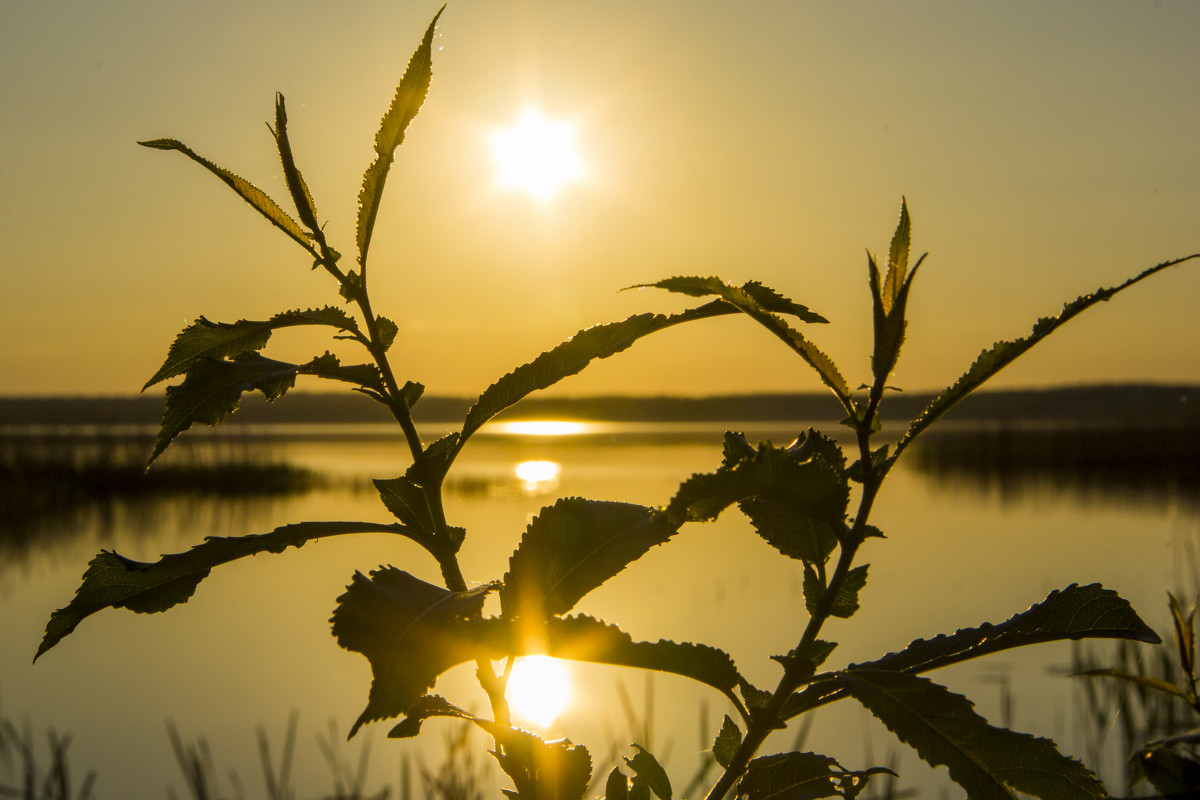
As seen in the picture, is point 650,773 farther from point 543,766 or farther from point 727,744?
point 543,766

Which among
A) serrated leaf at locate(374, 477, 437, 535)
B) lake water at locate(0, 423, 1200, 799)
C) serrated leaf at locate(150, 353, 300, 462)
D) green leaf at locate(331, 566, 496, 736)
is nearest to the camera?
green leaf at locate(331, 566, 496, 736)

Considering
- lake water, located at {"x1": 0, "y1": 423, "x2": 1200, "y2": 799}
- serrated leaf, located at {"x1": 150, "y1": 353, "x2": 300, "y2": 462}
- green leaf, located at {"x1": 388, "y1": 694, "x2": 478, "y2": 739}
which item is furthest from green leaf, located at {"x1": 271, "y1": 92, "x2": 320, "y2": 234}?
lake water, located at {"x1": 0, "y1": 423, "x2": 1200, "y2": 799}

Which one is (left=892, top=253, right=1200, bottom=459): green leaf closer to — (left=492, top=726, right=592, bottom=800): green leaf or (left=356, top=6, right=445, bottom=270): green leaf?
(left=492, top=726, right=592, bottom=800): green leaf

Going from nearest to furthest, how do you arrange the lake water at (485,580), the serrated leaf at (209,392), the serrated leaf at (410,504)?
the serrated leaf at (209,392)
the serrated leaf at (410,504)
the lake water at (485,580)

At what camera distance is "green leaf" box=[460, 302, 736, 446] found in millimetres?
1042

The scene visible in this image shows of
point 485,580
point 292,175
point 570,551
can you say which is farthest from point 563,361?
point 485,580

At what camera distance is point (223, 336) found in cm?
108

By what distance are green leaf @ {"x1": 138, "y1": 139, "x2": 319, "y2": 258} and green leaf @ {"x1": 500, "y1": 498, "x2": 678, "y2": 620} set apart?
1.38 ft

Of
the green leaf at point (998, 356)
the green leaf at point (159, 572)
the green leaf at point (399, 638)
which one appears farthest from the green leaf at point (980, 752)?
the green leaf at point (159, 572)

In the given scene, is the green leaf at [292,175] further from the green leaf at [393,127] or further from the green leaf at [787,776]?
the green leaf at [787,776]

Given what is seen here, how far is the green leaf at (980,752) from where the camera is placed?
83 centimetres

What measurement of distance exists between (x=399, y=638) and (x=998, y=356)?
1.87 feet

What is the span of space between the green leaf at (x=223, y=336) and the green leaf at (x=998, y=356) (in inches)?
24.5

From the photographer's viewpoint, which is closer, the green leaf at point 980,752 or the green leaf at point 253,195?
the green leaf at point 980,752
